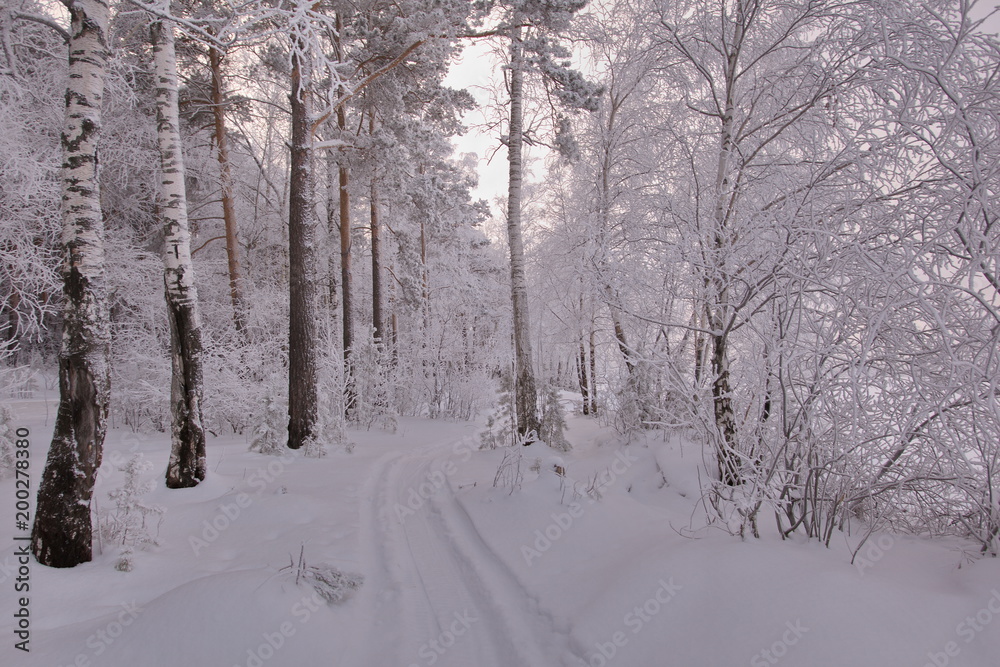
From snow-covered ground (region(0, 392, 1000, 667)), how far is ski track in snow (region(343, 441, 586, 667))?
2 cm

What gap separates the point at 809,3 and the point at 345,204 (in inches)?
394

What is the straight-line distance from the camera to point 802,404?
307 cm

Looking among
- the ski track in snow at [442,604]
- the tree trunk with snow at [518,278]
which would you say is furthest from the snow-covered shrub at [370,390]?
the ski track in snow at [442,604]

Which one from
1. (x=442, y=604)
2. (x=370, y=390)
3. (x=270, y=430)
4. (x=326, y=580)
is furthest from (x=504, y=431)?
(x=326, y=580)

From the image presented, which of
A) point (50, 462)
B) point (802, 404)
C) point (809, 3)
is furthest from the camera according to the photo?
point (809, 3)

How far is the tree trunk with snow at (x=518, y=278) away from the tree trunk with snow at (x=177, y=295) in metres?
4.73

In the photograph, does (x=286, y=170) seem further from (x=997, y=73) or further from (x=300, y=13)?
(x=997, y=73)

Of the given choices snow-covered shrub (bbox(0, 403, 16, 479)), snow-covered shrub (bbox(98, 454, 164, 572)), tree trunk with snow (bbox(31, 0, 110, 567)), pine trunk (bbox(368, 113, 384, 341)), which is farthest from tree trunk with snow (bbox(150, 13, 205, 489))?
pine trunk (bbox(368, 113, 384, 341))

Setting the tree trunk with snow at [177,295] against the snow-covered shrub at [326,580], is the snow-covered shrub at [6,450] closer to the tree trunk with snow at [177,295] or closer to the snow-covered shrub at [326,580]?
the tree trunk with snow at [177,295]

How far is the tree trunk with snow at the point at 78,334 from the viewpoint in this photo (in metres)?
3.31

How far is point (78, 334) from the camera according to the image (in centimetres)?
333

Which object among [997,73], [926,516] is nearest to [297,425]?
[926,516]

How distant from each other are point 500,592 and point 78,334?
3.72m

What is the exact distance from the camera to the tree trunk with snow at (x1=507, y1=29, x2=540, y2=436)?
26.3ft
